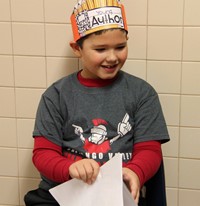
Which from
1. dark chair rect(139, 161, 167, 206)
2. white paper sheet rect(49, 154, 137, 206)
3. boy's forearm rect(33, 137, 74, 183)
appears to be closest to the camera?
white paper sheet rect(49, 154, 137, 206)

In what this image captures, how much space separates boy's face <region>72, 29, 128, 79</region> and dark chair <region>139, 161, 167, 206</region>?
1.13 ft

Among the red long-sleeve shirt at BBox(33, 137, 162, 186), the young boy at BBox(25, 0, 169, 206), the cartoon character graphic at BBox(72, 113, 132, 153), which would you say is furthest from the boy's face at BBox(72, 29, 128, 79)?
the red long-sleeve shirt at BBox(33, 137, 162, 186)

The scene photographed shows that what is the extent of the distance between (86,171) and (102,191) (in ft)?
0.22

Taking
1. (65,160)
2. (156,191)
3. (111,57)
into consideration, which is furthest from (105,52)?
(156,191)

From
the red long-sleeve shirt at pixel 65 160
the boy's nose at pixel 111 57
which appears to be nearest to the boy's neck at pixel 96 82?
the boy's nose at pixel 111 57

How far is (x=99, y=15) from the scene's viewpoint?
1.22 metres

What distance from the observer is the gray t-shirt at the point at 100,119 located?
4.25 ft

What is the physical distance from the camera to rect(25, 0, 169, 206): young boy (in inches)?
48.5

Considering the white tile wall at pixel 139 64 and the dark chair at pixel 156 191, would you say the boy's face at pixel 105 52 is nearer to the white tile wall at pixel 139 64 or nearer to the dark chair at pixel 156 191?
the white tile wall at pixel 139 64

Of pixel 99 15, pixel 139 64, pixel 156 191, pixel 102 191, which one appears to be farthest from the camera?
pixel 139 64

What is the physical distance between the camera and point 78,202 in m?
1.13

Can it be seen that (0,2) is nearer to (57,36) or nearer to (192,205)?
(57,36)

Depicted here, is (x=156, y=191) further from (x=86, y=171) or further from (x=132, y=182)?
(x=86, y=171)

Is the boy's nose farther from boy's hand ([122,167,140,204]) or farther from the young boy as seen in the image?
boy's hand ([122,167,140,204])
